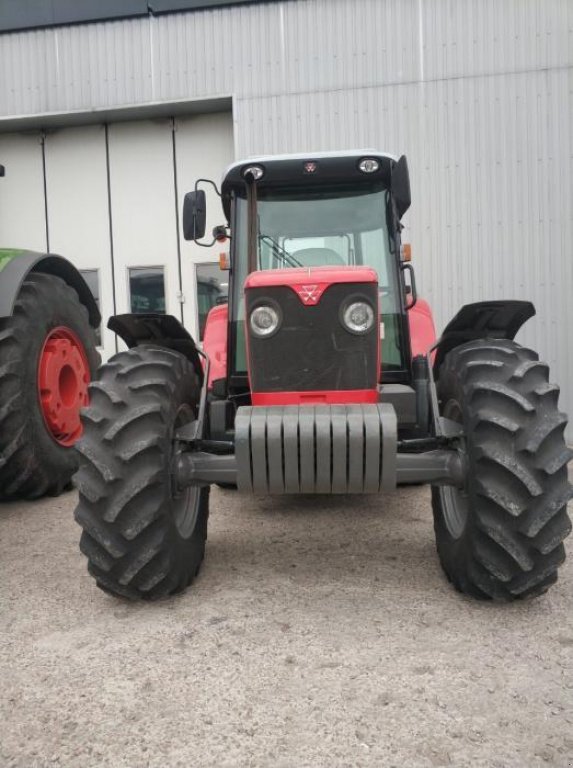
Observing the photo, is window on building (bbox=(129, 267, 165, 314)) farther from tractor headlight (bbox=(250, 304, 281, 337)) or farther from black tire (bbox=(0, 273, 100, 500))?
tractor headlight (bbox=(250, 304, 281, 337))

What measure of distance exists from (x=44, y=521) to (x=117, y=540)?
5.63ft

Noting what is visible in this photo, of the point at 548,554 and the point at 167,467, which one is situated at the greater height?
the point at 167,467

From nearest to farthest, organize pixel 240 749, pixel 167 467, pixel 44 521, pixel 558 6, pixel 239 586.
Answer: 1. pixel 240 749
2. pixel 167 467
3. pixel 239 586
4. pixel 44 521
5. pixel 558 6

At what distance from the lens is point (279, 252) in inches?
127

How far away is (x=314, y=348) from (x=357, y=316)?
229 mm

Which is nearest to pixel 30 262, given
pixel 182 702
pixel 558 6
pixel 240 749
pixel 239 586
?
pixel 239 586

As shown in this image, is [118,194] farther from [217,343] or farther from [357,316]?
[357,316]

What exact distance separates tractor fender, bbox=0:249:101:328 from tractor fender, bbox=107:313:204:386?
111 cm

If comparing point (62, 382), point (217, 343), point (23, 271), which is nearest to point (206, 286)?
point (62, 382)

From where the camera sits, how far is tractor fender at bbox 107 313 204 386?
2.96 m

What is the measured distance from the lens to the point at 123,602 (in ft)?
8.63

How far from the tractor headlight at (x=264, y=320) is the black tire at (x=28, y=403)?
1.74m

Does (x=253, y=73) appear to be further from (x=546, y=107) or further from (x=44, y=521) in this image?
(x=44, y=521)

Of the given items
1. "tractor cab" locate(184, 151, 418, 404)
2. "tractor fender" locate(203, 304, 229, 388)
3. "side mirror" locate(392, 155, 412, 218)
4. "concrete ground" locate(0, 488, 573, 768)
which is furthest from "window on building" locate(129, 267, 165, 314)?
"side mirror" locate(392, 155, 412, 218)
